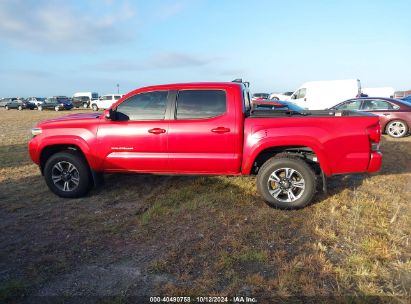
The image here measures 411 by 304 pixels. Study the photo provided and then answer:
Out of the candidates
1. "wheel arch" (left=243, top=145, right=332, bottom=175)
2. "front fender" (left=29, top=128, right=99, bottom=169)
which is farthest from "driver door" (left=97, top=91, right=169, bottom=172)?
"wheel arch" (left=243, top=145, right=332, bottom=175)

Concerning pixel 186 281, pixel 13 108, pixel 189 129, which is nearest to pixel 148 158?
pixel 189 129

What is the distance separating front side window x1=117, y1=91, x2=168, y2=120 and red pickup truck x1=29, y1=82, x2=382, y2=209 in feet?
0.05

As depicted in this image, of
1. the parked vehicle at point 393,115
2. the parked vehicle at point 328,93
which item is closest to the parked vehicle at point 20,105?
the parked vehicle at point 328,93

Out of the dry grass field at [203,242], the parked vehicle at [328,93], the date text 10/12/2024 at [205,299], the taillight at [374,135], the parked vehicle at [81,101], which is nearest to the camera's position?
the date text 10/12/2024 at [205,299]

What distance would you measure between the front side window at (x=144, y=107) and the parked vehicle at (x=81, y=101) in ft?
118

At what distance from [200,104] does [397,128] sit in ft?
29.6

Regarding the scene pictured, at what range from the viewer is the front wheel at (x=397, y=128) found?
33.9 ft

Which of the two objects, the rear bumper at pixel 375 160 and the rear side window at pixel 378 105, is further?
the rear side window at pixel 378 105

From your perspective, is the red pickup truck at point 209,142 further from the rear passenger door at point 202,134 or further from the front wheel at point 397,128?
the front wheel at point 397,128

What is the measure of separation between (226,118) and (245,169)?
0.80m

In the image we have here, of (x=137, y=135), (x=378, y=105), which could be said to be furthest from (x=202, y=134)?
(x=378, y=105)

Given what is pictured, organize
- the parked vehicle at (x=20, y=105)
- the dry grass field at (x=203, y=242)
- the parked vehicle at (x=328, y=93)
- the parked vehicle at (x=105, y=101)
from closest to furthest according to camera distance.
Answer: the dry grass field at (x=203, y=242)
the parked vehicle at (x=328, y=93)
the parked vehicle at (x=105, y=101)
the parked vehicle at (x=20, y=105)

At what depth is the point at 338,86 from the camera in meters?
20.1

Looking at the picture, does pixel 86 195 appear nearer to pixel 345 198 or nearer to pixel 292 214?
pixel 292 214
